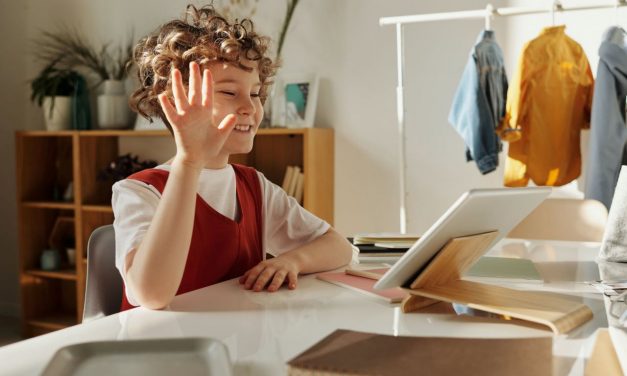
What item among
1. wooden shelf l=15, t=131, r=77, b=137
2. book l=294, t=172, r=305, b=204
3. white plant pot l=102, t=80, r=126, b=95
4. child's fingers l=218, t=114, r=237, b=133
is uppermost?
white plant pot l=102, t=80, r=126, b=95

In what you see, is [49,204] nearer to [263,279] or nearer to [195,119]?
[263,279]

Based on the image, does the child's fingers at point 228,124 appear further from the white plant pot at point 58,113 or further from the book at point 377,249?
the white plant pot at point 58,113

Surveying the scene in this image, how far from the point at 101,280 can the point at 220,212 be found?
0.26 metres

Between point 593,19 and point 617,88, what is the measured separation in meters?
0.45

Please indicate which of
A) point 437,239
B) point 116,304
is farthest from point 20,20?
point 437,239

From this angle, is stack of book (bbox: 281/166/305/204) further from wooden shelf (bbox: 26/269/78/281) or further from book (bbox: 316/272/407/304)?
book (bbox: 316/272/407/304)

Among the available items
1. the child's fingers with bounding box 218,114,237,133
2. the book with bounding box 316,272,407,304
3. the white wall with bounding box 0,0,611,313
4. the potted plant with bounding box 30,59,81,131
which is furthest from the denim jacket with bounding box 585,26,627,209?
the potted plant with bounding box 30,59,81,131

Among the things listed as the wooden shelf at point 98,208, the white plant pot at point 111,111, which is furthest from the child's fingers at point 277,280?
the white plant pot at point 111,111

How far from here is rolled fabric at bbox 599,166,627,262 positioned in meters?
1.46

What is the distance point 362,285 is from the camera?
1236 mm

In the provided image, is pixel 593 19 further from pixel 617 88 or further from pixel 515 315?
pixel 515 315

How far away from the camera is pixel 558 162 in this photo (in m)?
2.96

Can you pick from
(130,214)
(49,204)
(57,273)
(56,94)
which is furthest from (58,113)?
(130,214)

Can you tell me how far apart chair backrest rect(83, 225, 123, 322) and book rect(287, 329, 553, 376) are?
74cm
